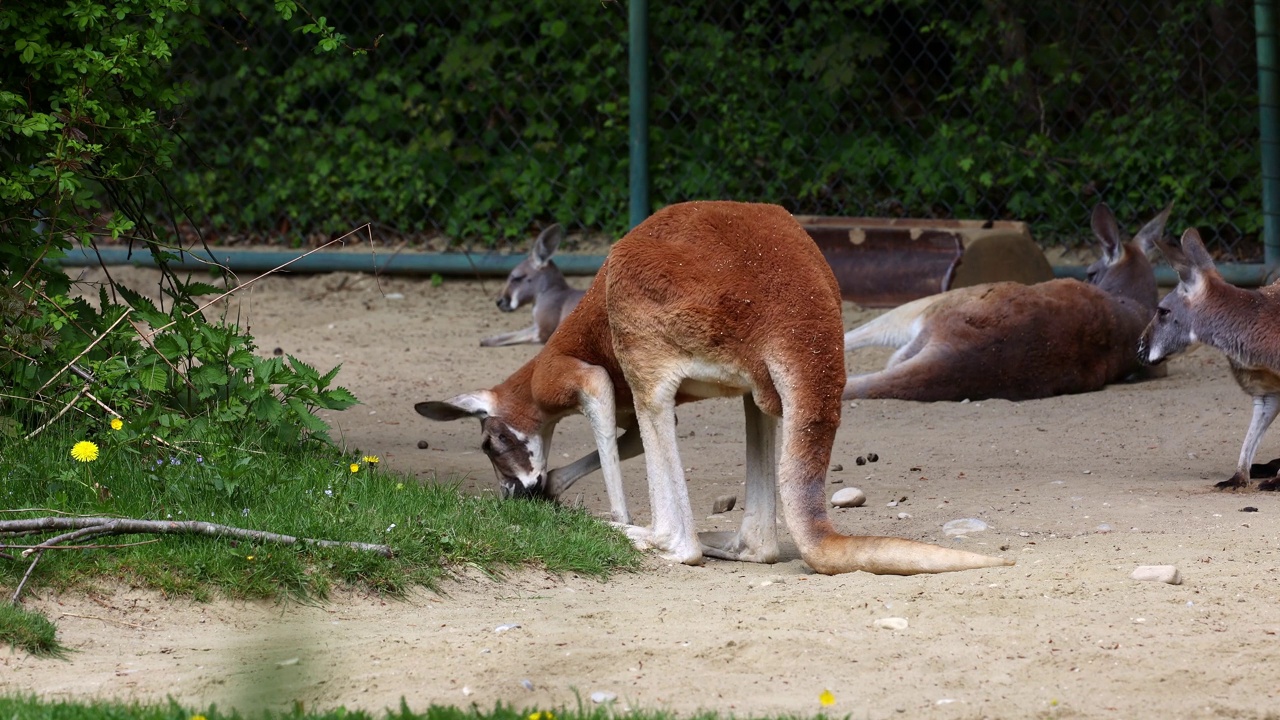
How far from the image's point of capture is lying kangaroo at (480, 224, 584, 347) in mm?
8445

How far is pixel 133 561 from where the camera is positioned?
3393 mm

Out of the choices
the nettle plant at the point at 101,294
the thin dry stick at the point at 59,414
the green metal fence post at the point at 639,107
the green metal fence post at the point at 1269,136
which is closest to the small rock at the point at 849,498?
the nettle plant at the point at 101,294

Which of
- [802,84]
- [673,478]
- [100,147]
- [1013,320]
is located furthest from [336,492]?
[802,84]

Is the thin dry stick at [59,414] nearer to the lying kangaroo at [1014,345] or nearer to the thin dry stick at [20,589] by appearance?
the thin dry stick at [20,589]

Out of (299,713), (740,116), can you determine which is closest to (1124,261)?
(740,116)

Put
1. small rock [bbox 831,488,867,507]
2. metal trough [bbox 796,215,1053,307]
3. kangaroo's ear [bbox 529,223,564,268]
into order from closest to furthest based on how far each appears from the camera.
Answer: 1. small rock [bbox 831,488,867,507]
2. metal trough [bbox 796,215,1053,307]
3. kangaroo's ear [bbox 529,223,564,268]

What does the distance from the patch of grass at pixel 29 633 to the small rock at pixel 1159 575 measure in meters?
2.39

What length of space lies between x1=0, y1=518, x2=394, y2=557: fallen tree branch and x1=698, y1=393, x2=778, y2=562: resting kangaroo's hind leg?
1036 millimetres

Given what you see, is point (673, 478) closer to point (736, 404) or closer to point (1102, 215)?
point (736, 404)

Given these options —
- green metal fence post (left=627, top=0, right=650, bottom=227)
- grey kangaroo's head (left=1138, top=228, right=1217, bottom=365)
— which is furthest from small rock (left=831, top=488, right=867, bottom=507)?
green metal fence post (left=627, top=0, right=650, bottom=227)

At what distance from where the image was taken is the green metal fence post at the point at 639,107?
8.48 metres

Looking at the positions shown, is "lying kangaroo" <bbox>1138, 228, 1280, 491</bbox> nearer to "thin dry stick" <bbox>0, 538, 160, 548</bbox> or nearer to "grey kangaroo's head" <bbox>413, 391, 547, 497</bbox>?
"grey kangaroo's head" <bbox>413, 391, 547, 497</bbox>

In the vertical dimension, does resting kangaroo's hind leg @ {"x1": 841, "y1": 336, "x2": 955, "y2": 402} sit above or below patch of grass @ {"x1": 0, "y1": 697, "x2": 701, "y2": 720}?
below

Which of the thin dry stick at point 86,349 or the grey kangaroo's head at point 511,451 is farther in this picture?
the grey kangaroo's head at point 511,451
